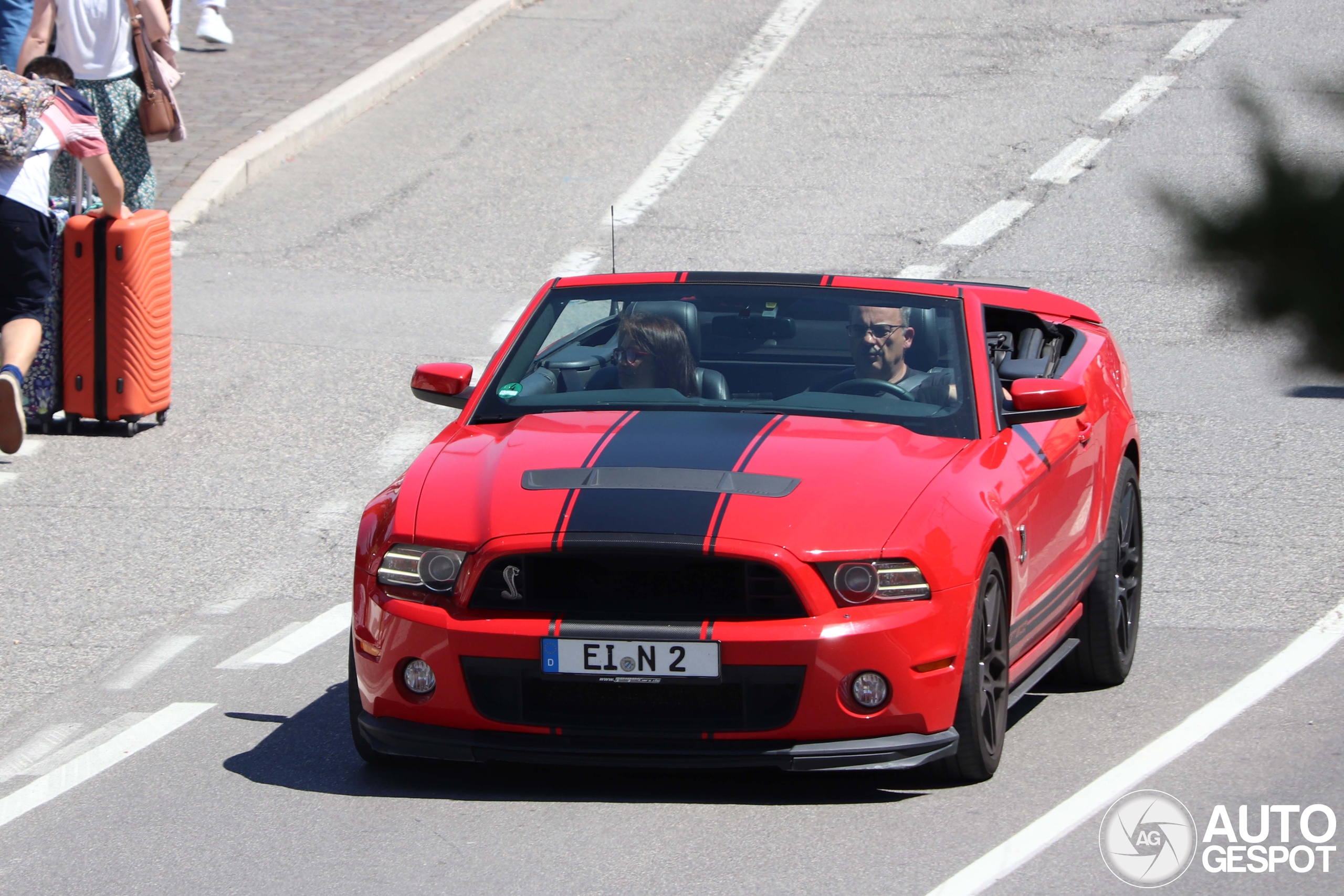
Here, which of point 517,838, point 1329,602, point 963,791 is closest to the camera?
point 517,838

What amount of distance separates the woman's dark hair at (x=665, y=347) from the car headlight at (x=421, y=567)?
128 cm

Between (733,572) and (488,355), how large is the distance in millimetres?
6881

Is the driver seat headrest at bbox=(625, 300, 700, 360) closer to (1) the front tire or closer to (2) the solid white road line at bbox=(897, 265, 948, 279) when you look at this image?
(1) the front tire

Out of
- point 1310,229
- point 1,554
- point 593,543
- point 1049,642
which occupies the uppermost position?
point 1310,229

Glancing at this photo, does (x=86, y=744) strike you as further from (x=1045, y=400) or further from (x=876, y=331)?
(x=1045, y=400)

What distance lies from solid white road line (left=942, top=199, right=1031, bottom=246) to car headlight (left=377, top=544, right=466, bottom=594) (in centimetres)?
931

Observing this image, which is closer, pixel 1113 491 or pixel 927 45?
pixel 1113 491

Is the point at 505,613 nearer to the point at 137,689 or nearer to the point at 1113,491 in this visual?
the point at 137,689

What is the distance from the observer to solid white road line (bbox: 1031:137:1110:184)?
1544 centimetres

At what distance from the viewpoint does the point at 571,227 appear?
574 inches

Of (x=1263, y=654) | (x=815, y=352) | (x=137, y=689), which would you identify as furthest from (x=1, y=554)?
(x=1263, y=654)

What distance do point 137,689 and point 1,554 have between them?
1.93m

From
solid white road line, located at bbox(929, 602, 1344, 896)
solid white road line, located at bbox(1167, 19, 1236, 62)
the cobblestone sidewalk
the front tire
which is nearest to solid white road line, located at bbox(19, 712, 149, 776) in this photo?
the front tire

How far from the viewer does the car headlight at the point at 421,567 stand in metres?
5.06
